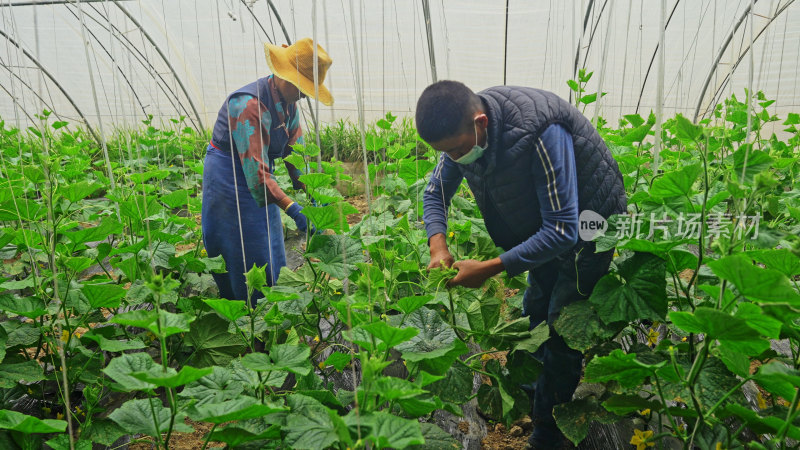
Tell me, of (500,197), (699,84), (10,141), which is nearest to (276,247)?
(500,197)

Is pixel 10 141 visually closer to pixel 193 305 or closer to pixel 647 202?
pixel 193 305

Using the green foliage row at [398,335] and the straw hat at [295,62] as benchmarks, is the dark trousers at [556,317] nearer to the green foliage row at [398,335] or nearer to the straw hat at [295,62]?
the green foliage row at [398,335]

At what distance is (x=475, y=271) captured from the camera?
1642mm

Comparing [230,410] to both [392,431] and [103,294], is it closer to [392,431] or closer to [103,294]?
[392,431]

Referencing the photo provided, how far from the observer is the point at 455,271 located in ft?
5.46

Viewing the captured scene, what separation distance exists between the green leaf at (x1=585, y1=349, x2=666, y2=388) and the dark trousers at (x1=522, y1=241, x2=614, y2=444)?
468mm

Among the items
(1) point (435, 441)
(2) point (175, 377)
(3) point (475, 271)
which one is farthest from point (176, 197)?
(1) point (435, 441)

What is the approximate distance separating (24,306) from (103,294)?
0.26 m

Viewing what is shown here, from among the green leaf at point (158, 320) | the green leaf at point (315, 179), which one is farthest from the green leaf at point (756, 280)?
the green leaf at point (315, 179)

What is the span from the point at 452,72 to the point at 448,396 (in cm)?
418

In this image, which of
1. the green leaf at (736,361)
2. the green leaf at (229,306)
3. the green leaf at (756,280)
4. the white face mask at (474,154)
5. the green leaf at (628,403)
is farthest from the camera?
the white face mask at (474,154)

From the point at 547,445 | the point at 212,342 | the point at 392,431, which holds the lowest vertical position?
the point at 547,445

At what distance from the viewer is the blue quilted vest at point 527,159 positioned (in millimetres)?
1589

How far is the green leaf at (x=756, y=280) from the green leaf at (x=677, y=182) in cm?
39
